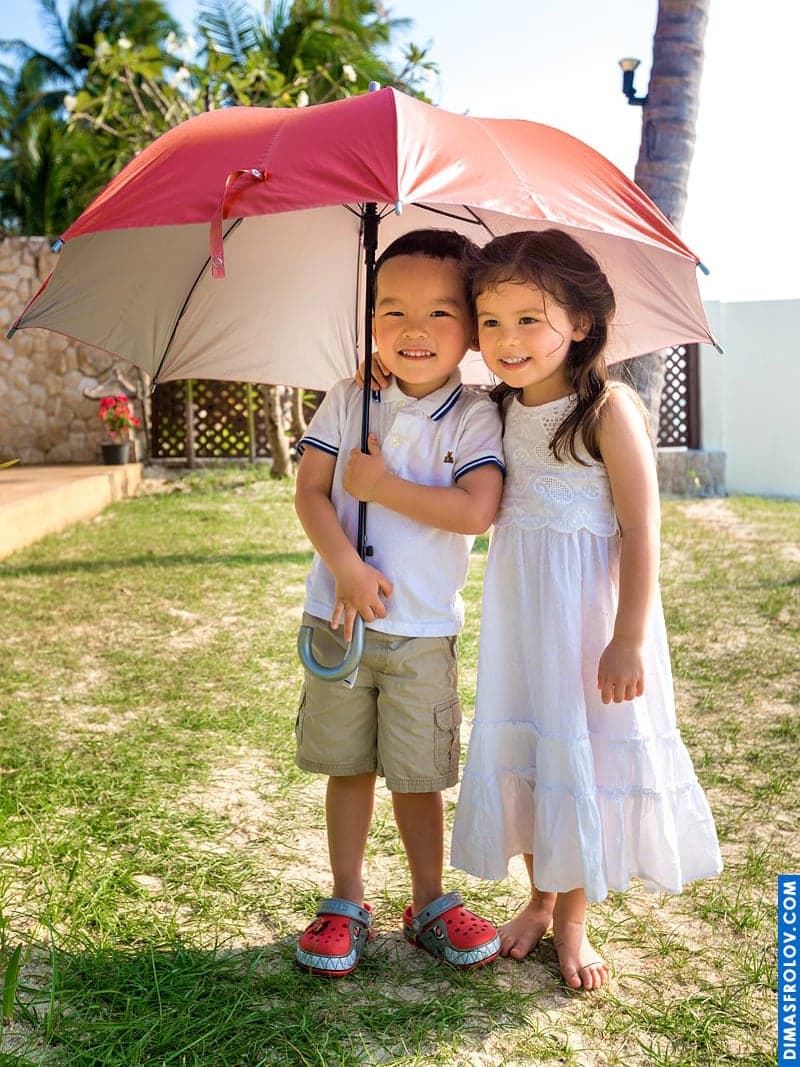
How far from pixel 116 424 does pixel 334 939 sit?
30.7 feet

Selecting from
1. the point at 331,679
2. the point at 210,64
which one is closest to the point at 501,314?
the point at 331,679

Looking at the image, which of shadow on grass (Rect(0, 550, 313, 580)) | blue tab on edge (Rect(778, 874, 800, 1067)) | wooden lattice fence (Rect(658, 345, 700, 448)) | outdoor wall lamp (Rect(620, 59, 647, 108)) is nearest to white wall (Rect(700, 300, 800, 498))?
wooden lattice fence (Rect(658, 345, 700, 448))

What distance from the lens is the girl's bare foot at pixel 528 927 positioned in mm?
2035

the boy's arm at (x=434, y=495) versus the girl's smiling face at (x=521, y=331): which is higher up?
the girl's smiling face at (x=521, y=331)

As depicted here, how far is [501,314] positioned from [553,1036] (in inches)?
48.8

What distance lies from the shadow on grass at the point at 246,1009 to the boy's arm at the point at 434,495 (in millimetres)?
840

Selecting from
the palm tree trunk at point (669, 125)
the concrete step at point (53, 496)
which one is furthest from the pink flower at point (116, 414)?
the palm tree trunk at point (669, 125)

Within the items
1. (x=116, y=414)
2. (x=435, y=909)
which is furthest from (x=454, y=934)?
(x=116, y=414)

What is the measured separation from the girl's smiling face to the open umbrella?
16 cm

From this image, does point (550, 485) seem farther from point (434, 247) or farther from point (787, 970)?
point (787, 970)

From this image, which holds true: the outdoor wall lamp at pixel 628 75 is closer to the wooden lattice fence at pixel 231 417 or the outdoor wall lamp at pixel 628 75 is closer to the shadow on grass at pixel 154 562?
the wooden lattice fence at pixel 231 417

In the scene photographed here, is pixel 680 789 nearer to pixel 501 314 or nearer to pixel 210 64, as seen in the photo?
pixel 501 314

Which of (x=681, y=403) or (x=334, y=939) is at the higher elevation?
(x=681, y=403)

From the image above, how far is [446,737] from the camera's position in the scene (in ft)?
6.57
